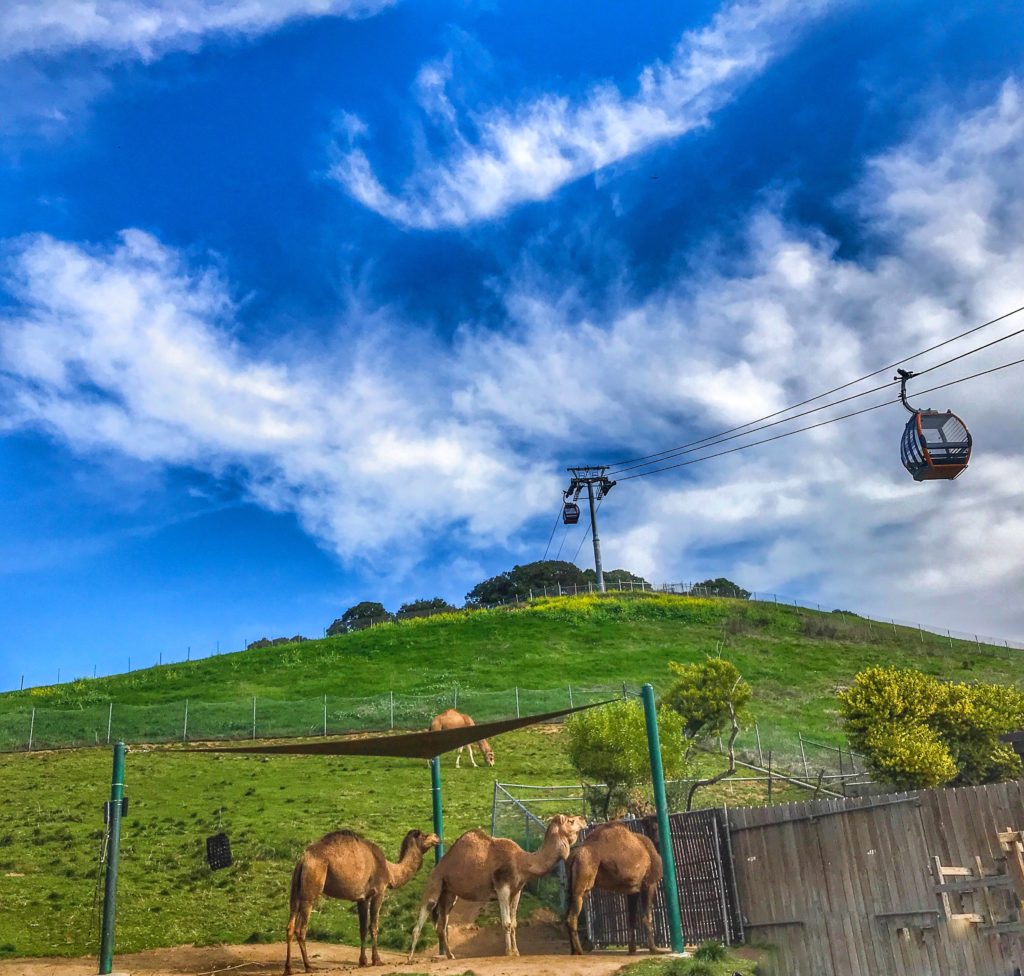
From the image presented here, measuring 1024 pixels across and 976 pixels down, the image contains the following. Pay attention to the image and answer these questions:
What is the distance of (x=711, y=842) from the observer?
15867 mm

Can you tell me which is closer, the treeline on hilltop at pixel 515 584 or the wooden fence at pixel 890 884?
the wooden fence at pixel 890 884

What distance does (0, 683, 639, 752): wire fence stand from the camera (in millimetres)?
42875

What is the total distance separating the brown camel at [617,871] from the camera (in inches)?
588

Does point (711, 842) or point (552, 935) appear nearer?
point (711, 842)

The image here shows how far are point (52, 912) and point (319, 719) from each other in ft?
87.0

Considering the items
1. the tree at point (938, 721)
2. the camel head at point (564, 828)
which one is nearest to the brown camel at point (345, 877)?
the camel head at point (564, 828)

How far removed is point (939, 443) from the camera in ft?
60.3

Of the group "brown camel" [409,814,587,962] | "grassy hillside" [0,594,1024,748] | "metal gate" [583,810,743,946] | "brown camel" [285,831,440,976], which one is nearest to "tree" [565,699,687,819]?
"metal gate" [583,810,743,946]

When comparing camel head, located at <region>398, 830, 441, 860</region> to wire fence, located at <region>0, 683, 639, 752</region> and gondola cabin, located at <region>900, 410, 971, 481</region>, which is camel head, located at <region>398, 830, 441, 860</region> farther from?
wire fence, located at <region>0, 683, 639, 752</region>

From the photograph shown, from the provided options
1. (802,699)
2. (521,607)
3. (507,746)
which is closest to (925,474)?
(507,746)

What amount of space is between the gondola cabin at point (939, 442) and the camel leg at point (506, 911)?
11362mm

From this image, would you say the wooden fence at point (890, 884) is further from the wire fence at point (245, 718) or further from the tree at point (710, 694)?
the wire fence at point (245, 718)

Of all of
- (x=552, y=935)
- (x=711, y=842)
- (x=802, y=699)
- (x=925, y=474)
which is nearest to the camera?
(x=711, y=842)

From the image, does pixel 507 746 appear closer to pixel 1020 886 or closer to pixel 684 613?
pixel 1020 886
